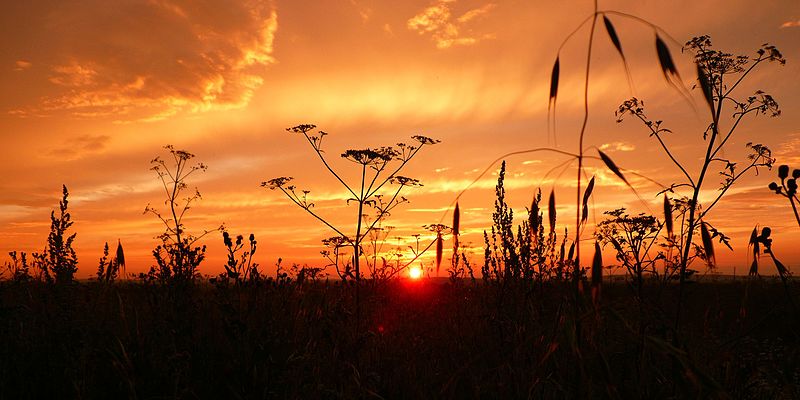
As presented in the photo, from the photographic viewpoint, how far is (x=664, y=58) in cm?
206

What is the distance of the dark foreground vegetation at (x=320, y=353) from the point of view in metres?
3.76

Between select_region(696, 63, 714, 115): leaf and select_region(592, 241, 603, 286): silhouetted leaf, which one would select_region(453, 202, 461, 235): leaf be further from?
select_region(696, 63, 714, 115): leaf

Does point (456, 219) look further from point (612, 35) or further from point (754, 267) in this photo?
point (754, 267)

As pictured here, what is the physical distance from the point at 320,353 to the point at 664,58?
3.93 m

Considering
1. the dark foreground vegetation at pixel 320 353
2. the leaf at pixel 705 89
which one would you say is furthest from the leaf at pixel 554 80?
the dark foreground vegetation at pixel 320 353

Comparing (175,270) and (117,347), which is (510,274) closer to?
(175,270)

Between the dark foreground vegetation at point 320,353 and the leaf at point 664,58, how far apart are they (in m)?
1.28

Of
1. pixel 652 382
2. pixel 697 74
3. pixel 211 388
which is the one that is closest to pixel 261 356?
pixel 211 388

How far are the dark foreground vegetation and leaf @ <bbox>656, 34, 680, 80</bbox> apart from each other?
128 centimetres

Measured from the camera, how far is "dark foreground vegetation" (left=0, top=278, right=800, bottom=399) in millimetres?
3760

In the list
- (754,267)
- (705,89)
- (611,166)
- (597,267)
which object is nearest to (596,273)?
(597,267)

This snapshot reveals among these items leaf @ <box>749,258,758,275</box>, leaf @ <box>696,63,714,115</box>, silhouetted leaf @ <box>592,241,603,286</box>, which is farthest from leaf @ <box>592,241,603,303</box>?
leaf @ <box>749,258,758,275</box>

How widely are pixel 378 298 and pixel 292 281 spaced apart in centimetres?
189

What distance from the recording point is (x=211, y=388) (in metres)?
4.02
